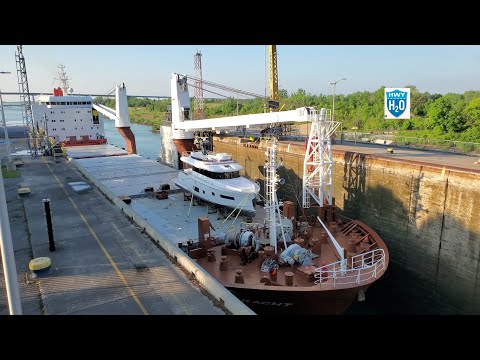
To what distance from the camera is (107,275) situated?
37.6 ft

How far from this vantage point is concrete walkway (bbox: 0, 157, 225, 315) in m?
9.61

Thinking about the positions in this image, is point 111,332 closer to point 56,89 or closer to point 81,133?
point 81,133

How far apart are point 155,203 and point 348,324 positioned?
22.9 m

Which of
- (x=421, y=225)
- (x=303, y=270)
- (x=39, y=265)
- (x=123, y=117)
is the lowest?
(x=303, y=270)

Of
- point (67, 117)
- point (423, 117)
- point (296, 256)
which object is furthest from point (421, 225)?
point (67, 117)

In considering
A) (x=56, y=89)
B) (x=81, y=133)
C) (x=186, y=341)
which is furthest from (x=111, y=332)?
(x=56, y=89)

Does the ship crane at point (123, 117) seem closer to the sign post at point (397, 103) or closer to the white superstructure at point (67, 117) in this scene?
the white superstructure at point (67, 117)

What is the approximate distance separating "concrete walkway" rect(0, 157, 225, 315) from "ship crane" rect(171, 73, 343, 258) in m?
6.89

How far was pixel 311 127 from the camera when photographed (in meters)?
20.0

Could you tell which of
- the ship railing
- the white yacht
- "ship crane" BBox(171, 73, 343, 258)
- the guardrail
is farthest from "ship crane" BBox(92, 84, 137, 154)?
the ship railing

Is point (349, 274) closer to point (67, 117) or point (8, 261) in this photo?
Answer: point (8, 261)

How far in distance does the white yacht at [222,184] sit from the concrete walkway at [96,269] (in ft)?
21.1

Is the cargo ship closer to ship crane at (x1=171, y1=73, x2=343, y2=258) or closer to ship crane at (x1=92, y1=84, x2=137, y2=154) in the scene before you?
ship crane at (x1=171, y1=73, x2=343, y2=258)

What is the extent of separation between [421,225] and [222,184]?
1162 cm
